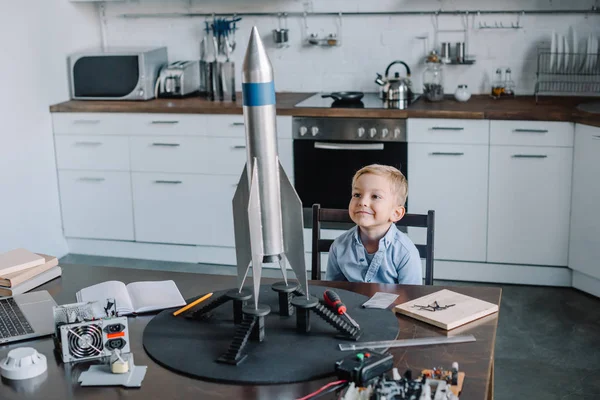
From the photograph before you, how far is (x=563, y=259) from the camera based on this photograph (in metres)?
4.48

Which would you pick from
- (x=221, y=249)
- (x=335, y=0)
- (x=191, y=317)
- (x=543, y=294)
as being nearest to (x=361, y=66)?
(x=335, y=0)

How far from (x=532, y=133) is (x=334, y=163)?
1.09 meters

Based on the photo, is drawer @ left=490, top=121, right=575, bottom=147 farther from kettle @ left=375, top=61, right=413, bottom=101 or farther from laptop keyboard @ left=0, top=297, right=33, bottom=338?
laptop keyboard @ left=0, top=297, right=33, bottom=338

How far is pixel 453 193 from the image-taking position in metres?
4.53

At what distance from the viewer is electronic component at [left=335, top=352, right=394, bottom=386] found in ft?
5.75

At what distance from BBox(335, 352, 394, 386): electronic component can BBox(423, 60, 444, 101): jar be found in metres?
3.16

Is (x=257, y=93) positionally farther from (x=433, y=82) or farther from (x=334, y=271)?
(x=433, y=82)

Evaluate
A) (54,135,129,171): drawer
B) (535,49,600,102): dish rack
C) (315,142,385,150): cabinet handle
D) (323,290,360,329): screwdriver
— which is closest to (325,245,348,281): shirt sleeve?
(323,290,360,329): screwdriver

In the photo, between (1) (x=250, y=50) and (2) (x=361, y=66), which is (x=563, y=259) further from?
(1) (x=250, y=50)

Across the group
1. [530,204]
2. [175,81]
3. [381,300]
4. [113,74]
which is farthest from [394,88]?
[381,300]

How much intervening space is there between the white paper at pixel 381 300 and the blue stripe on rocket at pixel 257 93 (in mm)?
648

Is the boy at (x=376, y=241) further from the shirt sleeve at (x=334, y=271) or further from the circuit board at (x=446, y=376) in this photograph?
the circuit board at (x=446, y=376)

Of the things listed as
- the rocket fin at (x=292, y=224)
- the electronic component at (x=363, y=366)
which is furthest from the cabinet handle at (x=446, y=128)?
the electronic component at (x=363, y=366)

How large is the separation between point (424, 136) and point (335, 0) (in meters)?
1.17
